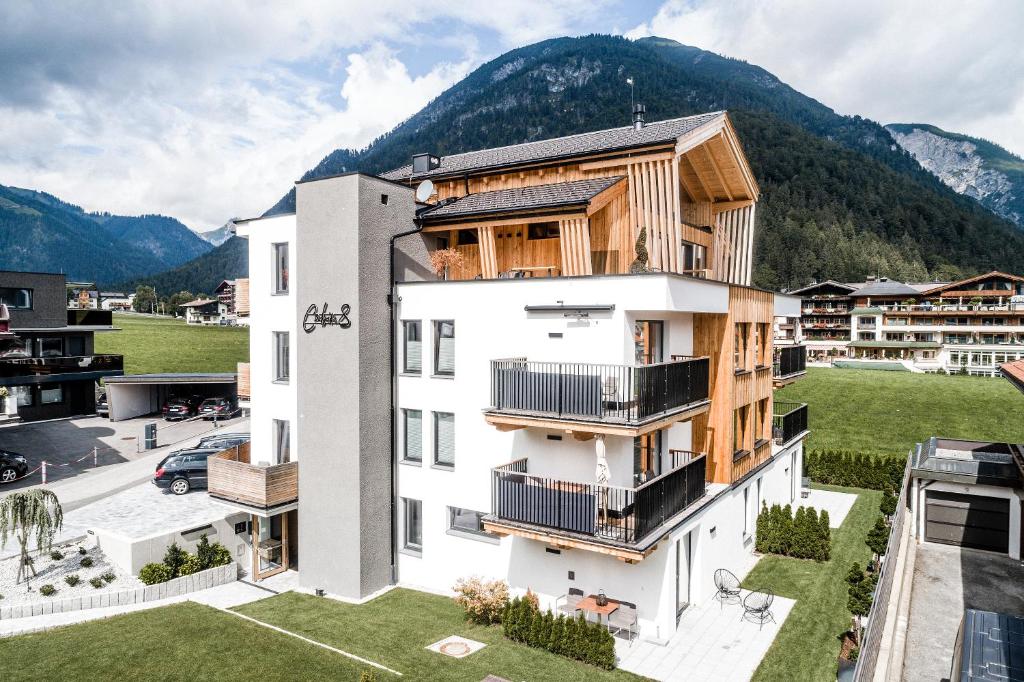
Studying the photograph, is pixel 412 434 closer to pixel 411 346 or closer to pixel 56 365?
pixel 411 346

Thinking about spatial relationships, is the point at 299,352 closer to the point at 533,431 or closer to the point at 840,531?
the point at 533,431

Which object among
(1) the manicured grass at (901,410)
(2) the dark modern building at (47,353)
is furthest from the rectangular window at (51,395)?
(1) the manicured grass at (901,410)

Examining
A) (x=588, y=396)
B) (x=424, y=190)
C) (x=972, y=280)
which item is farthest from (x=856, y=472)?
(x=972, y=280)

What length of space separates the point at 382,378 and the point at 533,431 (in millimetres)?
4357

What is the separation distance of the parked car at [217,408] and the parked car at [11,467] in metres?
11.8

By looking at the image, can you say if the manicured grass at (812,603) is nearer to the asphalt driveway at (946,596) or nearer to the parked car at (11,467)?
the asphalt driveway at (946,596)

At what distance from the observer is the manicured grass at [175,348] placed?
67.6 m

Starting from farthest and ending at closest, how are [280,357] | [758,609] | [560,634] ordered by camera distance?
[280,357] < [758,609] < [560,634]

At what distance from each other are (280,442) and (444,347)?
243 inches

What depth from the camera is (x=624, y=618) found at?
44.6 ft

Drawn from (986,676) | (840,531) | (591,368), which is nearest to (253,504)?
(591,368)

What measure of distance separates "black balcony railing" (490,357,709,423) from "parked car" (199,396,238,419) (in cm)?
2966

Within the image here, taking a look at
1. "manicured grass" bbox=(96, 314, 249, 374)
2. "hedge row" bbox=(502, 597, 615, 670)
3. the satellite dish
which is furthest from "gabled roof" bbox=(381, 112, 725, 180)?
"manicured grass" bbox=(96, 314, 249, 374)

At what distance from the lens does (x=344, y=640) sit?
1359cm
